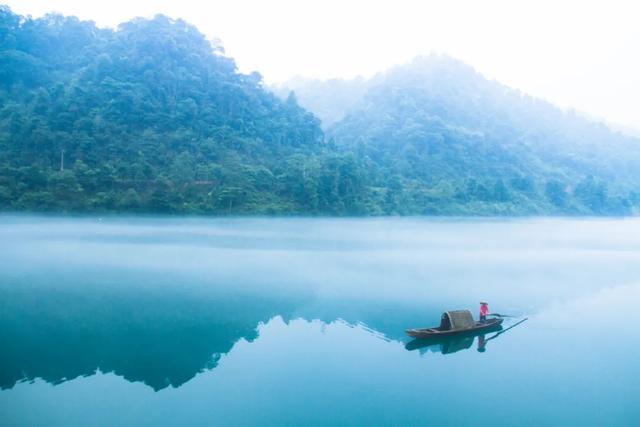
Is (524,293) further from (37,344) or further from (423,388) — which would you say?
(37,344)

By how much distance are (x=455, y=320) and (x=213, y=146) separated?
31.6 metres

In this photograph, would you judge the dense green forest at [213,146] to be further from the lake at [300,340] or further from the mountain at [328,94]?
the lake at [300,340]

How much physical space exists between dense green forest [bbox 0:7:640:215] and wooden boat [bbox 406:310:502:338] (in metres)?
27.6

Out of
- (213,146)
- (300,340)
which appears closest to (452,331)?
(300,340)

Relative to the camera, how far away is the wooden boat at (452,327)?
9.74m

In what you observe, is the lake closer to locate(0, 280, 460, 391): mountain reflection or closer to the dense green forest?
locate(0, 280, 460, 391): mountain reflection

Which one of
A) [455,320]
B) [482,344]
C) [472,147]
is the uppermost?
[472,147]

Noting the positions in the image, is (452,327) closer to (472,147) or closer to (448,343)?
(448,343)

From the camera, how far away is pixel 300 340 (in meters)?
10.4

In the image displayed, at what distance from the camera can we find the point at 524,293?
49.9 ft

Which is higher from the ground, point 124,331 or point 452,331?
point 452,331

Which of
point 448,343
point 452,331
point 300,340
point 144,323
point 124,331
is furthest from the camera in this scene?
point 144,323

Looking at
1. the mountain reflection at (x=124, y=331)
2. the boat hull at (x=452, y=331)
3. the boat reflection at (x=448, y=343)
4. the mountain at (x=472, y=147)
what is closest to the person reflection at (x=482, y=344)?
the boat reflection at (x=448, y=343)

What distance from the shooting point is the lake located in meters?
7.23
